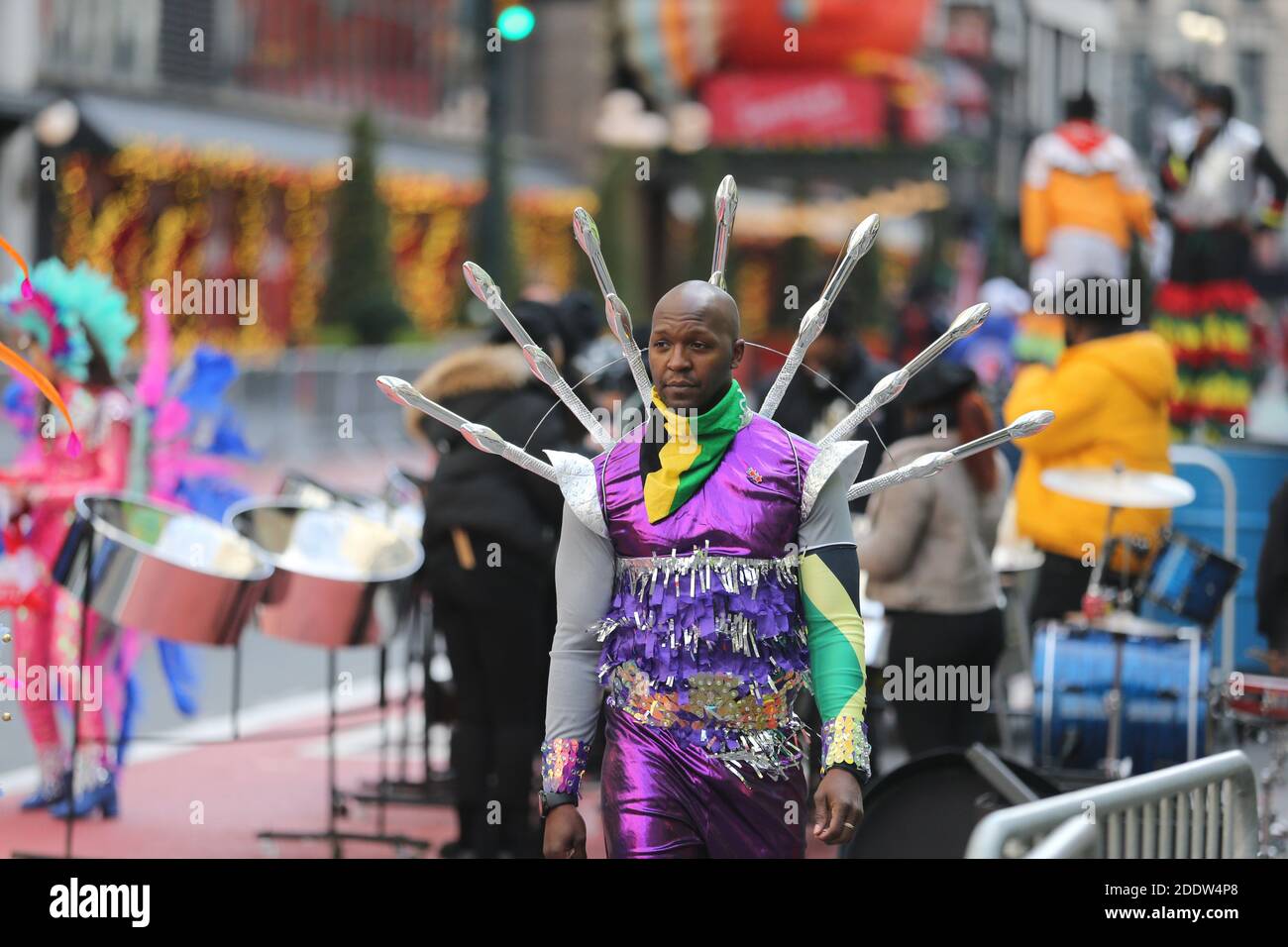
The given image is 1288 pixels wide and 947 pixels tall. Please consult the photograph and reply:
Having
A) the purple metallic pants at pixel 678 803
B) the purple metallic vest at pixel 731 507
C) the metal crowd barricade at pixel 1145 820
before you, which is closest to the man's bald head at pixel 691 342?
the purple metallic vest at pixel 731 507

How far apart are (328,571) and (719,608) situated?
3.08 m

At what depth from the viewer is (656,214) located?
31844mm

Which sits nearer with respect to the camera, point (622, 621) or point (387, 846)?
point (622, 621)

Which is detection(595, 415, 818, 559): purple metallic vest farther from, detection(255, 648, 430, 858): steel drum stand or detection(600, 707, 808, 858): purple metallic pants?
detection(255, 648, 430, 858): steel drum stand

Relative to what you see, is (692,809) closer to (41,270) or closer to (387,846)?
(387,846)

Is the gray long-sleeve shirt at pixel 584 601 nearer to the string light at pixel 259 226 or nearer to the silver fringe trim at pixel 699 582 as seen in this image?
the silver fringe trim at pixel 699 582

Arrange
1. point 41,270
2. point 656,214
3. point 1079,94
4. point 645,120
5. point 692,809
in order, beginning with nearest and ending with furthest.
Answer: point 692,809 < point 41,270 < point 1079,94 < point 645,120 < point 656,214

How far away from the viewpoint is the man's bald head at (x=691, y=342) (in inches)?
147

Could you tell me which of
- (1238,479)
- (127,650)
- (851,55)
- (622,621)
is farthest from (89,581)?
(851,55)

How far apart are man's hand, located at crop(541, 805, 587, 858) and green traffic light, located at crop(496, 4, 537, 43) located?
5.63 metres

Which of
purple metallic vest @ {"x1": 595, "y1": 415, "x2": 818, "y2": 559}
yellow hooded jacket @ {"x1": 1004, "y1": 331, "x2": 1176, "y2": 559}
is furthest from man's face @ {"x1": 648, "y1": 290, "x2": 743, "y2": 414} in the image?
yellow hooded jacket @ {"x1": 1004, "y1": 331, "x2": 1176, "y2": 559}

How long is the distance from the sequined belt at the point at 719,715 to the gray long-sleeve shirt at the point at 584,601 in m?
0.09

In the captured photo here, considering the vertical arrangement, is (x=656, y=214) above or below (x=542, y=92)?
below
